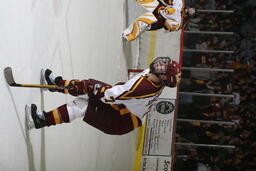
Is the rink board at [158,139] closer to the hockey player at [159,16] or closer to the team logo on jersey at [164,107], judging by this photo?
the team logo on jersey at [164,107]

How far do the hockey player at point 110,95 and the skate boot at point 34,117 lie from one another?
0.11ft

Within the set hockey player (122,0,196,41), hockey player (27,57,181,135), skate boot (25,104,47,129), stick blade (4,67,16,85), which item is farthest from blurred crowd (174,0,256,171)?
stick blade (4,67,16,85)

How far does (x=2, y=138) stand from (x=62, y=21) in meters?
1.23

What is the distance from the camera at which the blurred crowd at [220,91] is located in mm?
5656

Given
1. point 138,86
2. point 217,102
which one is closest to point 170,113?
point 217,102

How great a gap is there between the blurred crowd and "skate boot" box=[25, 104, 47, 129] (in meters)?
3.20

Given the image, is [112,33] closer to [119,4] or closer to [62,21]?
[119,4]

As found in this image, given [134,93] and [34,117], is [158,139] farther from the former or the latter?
[34,117]

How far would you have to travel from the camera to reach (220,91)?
18.6ft

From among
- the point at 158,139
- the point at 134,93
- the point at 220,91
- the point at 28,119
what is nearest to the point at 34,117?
the point at 28,119

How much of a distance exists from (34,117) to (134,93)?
70cm

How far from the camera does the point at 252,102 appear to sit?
708 cm

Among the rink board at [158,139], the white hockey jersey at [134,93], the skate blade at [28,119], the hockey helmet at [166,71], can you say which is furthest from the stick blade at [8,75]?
the rink board at [158,139]

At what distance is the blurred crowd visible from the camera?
566 cm
